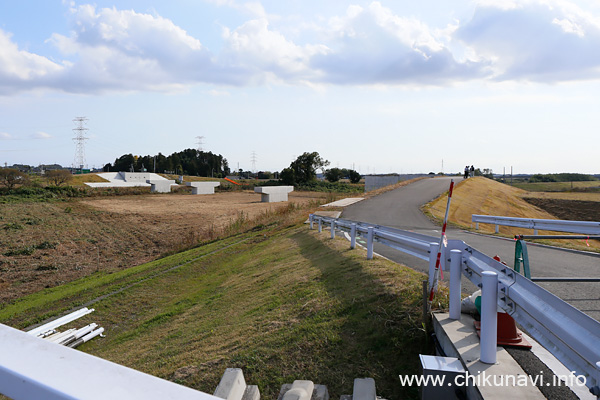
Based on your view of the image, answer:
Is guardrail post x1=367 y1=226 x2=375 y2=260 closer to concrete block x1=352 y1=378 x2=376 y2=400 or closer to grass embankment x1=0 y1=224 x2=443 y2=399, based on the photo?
grass embankment x1=0 y1=224 x2=443 y2=399

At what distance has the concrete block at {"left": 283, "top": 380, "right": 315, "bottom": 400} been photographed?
12.8ft

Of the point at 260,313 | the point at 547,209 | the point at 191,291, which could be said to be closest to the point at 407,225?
the point at 191,291

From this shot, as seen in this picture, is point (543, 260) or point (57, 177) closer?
point (543, 260)

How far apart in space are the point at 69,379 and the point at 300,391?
10.8 feet

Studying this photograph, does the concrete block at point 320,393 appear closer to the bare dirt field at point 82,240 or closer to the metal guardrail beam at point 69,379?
the metal guardrail beam at point 69,379

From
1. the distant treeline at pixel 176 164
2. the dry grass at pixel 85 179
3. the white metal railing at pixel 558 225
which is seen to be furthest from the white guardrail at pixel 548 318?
the distant treeline at pixel 176 164

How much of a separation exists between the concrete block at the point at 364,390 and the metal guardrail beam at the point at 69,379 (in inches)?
133

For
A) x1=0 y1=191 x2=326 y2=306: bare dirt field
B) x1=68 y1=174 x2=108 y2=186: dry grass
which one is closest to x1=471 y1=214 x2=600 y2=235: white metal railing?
x1=0 y1=191 x2=326 y2=306: bare dirt field

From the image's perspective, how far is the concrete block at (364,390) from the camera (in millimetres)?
3996

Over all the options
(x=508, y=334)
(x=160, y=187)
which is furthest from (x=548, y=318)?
(x=160, y=187)

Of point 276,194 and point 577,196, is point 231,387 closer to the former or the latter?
point 577,196

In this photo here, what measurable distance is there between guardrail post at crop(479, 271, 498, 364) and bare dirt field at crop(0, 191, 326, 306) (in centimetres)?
1683

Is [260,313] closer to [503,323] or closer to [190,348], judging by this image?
[190,348]

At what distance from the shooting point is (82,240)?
93.4ft
